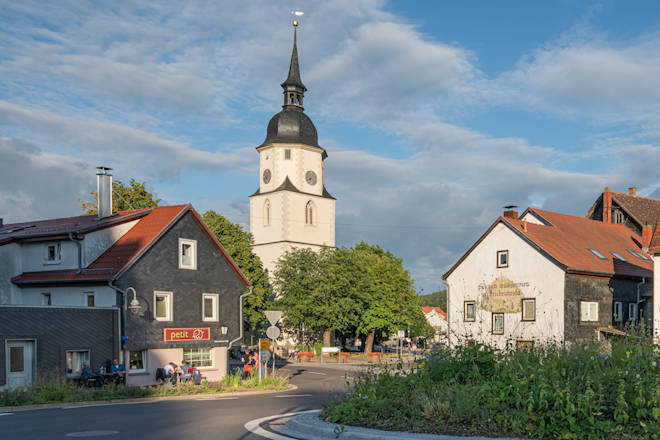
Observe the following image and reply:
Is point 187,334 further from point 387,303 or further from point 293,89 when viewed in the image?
point 293,89

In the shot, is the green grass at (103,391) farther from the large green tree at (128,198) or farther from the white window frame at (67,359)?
the large green tree at (128,198)

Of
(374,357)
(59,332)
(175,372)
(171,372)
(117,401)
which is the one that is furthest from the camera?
(374,357)

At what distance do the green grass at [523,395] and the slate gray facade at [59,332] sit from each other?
618 inches

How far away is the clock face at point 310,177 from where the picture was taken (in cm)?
8644

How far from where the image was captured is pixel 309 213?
86.2 meters

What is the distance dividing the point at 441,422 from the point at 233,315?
2480 centimetres

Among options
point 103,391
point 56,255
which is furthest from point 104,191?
point 103,391

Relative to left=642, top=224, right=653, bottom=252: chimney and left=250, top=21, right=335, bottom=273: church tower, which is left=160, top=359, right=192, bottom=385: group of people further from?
left=250, top=21, right=335, bottom=273: church tower

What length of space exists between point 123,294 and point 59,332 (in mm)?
3401

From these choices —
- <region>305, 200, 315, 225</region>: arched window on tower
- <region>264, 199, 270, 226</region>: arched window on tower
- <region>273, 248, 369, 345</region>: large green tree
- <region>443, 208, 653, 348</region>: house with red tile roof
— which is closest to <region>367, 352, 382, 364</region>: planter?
<region>273, 248, 369, 345</region>: large green tree

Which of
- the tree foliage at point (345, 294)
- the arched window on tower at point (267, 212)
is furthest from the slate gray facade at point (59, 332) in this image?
the arched window on tower at point (267, 212)

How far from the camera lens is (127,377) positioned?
29266mm

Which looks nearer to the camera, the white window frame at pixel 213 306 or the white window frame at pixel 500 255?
the white window frame at pixel 213 306

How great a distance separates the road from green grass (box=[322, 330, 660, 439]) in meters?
2.53
